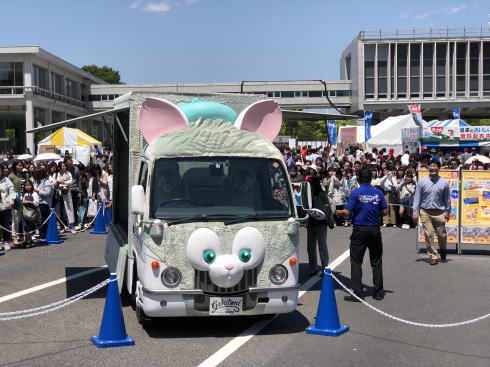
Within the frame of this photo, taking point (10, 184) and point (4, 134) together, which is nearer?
point (10, 184)

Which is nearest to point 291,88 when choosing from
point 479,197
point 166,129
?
point 479,197

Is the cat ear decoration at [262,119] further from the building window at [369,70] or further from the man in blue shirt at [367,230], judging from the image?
the building window at [369,70]

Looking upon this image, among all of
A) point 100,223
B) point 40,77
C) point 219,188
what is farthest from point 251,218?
point 40,77

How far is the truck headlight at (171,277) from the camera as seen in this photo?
7.64 metres

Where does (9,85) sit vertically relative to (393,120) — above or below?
above

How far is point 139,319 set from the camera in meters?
8.40

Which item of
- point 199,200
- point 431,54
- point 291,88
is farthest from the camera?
point 291,88

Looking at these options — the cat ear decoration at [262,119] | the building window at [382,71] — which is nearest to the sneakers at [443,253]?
the cat ear decoration at [262,119]

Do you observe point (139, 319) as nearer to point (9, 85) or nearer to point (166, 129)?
point (166, 129)

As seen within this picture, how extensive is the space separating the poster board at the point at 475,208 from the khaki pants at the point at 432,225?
191 cm

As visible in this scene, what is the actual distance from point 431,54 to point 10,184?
262 feet

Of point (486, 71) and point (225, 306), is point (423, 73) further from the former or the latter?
point (225, 306)

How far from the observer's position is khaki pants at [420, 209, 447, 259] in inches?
537

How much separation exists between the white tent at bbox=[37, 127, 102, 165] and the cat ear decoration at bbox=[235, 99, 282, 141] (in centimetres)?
2486
